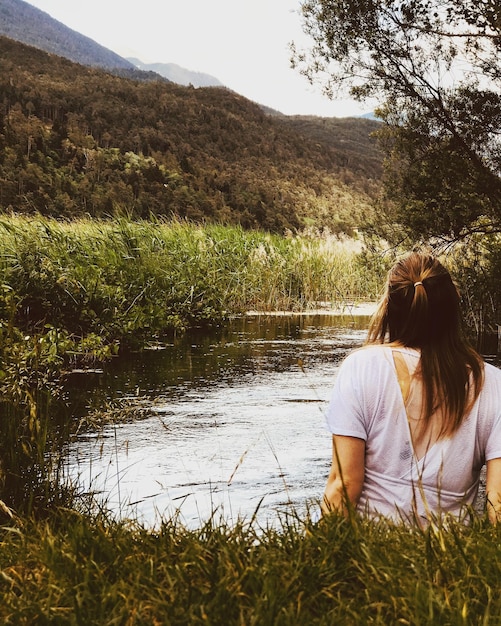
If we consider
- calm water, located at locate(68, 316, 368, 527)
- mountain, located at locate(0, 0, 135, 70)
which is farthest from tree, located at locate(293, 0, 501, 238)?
mountain, located at locate(0, 0, 135, 70)

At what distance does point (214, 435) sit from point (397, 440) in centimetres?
383

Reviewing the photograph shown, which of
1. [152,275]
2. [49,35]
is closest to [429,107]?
[152,275]

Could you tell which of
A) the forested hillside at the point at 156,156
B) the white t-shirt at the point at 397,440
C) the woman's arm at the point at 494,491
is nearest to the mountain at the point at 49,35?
the forested hillside at the point at 156,156

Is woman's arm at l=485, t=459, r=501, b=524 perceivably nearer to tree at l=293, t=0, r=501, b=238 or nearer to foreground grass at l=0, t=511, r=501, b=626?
foreground grass at l=0, t=511, r=501, b=626

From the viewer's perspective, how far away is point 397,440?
246cm

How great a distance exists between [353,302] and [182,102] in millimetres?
38819

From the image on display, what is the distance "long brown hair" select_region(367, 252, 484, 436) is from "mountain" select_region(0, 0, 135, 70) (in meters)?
104

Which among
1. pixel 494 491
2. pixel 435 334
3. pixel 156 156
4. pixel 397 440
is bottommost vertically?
pixel 494 491

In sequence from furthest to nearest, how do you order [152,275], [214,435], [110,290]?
[152,275]
[110,290]
[214,435]

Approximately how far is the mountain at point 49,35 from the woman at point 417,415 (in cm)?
10444

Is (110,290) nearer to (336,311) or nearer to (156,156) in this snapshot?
(336,311)

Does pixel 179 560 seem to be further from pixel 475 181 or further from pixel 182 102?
pixel 182 102

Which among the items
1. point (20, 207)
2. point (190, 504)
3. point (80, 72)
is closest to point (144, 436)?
point (190, 504)

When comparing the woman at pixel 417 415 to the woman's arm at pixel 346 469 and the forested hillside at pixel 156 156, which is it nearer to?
the woman's arm at pixel 346 469
